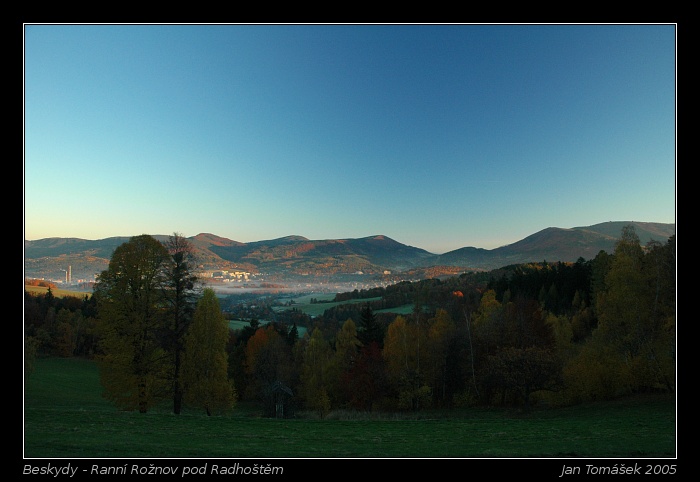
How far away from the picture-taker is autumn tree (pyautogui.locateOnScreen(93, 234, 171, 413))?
52.1 ft

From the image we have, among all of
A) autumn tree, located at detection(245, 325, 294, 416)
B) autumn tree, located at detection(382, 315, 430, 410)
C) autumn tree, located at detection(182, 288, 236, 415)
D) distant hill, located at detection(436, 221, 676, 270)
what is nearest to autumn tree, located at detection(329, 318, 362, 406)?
autumn tree, located at detection(382, 315, 430, 410)

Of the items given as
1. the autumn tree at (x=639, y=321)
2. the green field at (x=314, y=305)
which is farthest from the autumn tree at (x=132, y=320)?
the green field at (x=314, y=305)

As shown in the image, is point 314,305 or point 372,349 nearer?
point 372,349

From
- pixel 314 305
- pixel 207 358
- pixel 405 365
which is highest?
pixel 207 358

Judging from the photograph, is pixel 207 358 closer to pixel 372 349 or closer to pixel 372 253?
pixel 372 349

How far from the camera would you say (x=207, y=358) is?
60.0 ft

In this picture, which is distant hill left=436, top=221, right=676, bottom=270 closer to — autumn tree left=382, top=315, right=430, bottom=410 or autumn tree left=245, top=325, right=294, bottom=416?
autumn tree left=382, top=315, right=430, bottom=410

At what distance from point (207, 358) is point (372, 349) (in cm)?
1548

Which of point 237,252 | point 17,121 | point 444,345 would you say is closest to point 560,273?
point 444,345

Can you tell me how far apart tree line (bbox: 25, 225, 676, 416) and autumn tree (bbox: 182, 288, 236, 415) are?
0.05m

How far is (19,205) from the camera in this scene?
8773 mm

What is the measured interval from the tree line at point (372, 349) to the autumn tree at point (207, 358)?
49mm

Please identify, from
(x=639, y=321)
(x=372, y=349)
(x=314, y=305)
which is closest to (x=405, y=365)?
(x=372, y=349)

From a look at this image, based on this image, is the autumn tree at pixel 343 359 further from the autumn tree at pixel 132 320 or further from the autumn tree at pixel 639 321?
the autumn tree at pixel 639 321
